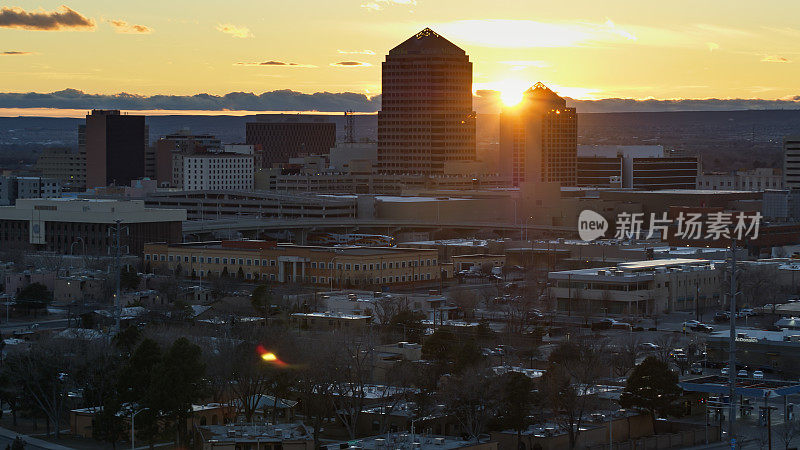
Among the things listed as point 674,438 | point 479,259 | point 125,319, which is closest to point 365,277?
point 479,259

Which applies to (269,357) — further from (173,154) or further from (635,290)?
(173,154)

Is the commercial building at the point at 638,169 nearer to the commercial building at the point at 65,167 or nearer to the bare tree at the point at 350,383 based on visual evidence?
the commercial building at the point at 65,167

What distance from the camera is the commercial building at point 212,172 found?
155 m

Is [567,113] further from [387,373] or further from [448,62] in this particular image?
[387,373]

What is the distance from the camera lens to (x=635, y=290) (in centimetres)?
6147

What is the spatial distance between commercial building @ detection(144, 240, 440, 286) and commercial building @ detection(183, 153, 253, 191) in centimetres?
7655

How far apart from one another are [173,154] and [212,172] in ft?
45.8

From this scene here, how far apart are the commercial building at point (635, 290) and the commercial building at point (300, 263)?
1043 centimetres

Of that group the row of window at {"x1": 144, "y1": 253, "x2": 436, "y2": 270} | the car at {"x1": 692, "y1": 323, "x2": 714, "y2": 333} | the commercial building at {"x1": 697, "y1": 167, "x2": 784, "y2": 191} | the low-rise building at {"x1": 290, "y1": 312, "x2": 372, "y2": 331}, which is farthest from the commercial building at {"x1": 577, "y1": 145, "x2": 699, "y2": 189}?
the low-rise building at {"x1": 290, "y1": 312, "x2": 372, "y2": 331}

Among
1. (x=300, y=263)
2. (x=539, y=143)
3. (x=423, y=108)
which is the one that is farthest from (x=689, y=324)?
(x=423, y=108)

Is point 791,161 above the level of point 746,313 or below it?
above

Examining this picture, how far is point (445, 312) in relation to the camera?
57.3 m

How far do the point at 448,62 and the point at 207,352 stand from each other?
11979 cm

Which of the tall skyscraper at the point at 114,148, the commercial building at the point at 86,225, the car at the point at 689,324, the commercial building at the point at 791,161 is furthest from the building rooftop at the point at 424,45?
the car at the point at 689,324
